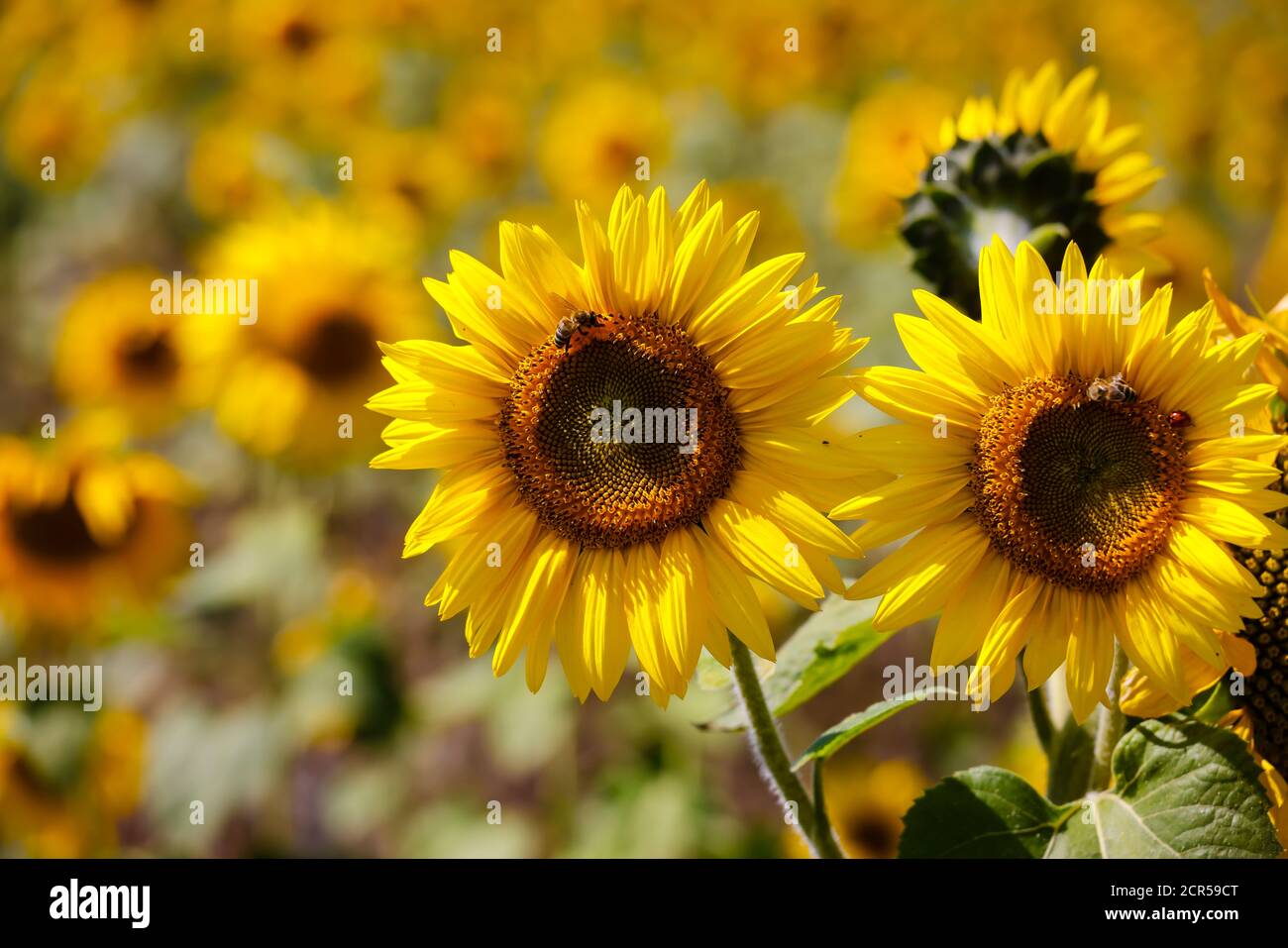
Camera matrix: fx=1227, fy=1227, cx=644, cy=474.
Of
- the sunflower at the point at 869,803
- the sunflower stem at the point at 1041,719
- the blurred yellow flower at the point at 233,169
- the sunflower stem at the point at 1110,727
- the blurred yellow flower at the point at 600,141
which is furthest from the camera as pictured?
the blurred yellow flower at the point at 600,141

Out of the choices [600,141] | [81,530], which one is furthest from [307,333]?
[600,141]

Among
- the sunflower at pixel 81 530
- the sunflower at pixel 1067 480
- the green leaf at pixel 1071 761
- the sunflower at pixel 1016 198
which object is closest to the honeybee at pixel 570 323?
the sunflower at pixel 1067 480

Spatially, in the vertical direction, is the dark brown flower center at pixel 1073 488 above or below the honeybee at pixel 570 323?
below

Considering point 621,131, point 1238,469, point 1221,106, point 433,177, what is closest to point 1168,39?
point 1221,106

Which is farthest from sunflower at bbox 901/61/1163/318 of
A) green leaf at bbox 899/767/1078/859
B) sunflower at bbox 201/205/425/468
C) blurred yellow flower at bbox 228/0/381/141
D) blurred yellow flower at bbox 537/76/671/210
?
blurred yellow flower at bbox 228/0/381/141

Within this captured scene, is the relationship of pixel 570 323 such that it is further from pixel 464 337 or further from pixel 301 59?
pixel 301 59

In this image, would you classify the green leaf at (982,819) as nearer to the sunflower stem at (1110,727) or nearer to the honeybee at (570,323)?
the sunflower stem at (1110,727)

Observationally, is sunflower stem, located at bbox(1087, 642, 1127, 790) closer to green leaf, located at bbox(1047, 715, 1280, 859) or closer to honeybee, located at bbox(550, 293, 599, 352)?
green leaf, located at bbox(1047, 715, 1280, 859)

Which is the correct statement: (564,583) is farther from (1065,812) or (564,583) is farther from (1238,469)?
(1238,469)
